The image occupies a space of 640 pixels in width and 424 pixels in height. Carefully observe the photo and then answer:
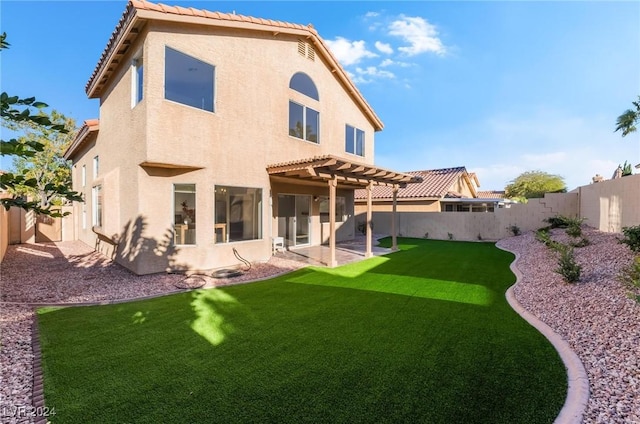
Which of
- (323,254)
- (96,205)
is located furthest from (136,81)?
(323,254)

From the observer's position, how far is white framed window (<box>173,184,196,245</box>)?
10352 millimetres

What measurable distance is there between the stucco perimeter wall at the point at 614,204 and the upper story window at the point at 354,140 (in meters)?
12.6

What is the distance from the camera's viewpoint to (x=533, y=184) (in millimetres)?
44562

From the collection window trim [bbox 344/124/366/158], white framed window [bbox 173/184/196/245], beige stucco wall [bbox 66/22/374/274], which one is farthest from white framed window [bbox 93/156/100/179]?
window trim [bbox 344/124/366/158]

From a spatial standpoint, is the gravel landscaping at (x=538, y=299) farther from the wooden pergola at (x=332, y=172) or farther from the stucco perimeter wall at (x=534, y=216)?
the wooden pergola at (x=332, y=172)

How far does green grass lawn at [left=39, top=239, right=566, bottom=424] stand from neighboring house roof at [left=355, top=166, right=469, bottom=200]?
20.2 m

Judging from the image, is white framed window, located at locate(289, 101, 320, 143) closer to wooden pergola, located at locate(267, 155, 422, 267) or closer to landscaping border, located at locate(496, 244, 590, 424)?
wooden pergola, located at locate(267, 155, 422, 267)

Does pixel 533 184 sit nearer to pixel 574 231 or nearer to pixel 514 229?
pixel 514 229

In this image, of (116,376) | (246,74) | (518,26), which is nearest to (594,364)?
(116,376)

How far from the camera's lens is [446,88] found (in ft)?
80.2

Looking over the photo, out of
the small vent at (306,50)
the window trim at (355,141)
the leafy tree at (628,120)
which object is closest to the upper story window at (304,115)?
the small vent at (306,50)

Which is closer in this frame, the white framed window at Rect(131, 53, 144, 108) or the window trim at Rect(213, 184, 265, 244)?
the white framed window at Rect(131, 53, 144, 108)

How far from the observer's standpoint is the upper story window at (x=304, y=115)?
568 inches

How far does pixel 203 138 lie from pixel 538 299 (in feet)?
36.3
